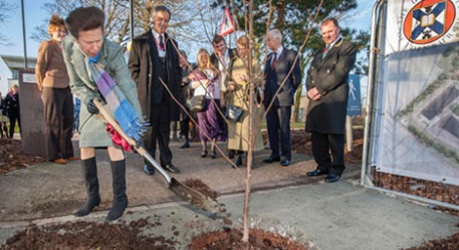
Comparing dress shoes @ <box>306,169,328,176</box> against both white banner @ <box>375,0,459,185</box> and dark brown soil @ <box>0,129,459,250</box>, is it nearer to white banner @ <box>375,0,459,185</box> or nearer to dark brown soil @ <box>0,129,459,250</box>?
white banner @ <box>375,0,459,185</box>

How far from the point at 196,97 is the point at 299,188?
233 cm

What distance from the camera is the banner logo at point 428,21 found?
3.11m

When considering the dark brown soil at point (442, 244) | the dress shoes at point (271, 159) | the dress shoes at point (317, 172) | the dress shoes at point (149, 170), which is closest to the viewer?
the dark brown soil at point (442, 244)

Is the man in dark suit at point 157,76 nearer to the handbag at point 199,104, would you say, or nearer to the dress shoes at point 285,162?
the handbag at point 199,104

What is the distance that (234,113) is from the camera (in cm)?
452

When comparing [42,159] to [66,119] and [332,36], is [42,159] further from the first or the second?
[332,36]

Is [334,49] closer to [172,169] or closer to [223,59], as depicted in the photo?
[223,59]

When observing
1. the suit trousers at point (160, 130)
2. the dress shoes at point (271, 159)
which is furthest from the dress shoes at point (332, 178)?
the suit trousers at point (160, 130)

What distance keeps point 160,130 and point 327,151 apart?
2209 millimetres

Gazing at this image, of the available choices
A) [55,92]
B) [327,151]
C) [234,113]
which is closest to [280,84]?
[234,113]

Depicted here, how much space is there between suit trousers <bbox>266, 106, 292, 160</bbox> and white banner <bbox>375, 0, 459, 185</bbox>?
4.23 ft

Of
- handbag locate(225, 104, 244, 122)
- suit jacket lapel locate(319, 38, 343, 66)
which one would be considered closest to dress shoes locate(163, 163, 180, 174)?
handbag locate(225, 104, 244, 122)

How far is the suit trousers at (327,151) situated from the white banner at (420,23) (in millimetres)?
1190

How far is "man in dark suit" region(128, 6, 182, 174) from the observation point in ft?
12.5
